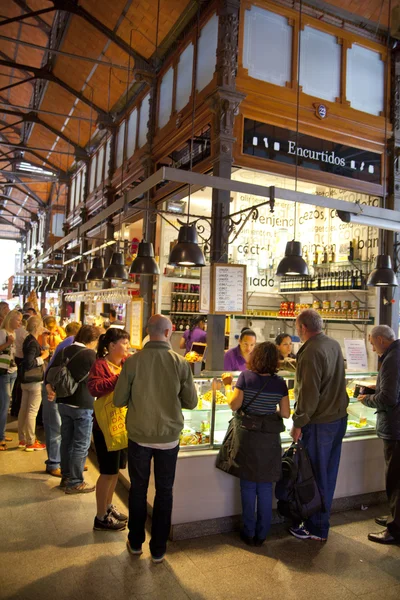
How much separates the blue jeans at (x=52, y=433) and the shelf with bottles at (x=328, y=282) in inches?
192

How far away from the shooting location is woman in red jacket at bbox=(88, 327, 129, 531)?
12.6 ft

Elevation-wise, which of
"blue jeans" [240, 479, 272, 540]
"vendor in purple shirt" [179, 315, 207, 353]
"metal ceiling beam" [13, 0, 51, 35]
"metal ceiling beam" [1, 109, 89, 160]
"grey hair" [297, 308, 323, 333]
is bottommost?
"blue jeans" [240, 479, 272, 540]

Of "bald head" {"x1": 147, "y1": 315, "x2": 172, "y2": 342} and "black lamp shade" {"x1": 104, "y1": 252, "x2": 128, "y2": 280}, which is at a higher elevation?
"black lamp shade" {"x1": 104, "y1": 252, "x2": 128, "y2": 280}

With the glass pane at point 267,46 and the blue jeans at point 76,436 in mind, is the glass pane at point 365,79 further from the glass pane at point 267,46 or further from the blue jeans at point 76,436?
the blue jeans at point 76,436

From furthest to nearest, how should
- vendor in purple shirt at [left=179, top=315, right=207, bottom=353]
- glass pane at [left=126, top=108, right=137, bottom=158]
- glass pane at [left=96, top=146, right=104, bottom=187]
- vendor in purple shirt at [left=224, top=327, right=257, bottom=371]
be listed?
1. glass pane at [left=96, top=146, right=104, bottom=187]
2. glass pane at [left=126, top=108, right=137, bottom=158]
3. vendor in purple shirt at [left=179, top=315, right=207, bottom=353]
4. vendor in purple shirt at [left=224, top=327, right=257, bottom=371]

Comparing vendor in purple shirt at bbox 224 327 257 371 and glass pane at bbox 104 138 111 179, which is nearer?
vendor in purple shirt at bbox 224 327 257 371

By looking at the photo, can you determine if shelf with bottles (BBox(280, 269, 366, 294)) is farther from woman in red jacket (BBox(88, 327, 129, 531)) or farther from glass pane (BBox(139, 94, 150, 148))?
woman in red jacket (BBox(88, 327, 129, 531))

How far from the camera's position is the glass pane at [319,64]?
6.59m

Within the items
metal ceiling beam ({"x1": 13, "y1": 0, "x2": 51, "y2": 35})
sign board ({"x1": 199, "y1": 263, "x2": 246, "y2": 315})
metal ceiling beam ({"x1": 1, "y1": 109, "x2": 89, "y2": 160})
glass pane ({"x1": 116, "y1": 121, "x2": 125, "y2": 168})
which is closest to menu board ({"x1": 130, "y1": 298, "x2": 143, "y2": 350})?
sign board ({"x1": 199, "y1": 263, "x2": 246, "y2": 315})

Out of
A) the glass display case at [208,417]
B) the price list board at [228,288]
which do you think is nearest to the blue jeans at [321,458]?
the glass display case at [208,417]

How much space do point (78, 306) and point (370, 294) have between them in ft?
29.5

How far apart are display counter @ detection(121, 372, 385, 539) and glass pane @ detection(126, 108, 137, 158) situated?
640 centimetres

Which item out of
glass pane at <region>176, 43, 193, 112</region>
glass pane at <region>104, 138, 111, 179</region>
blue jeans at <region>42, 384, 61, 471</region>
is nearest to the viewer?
blue jeans at <region>42, 384, 61, 471</region>

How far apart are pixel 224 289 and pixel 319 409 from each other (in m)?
2.25
